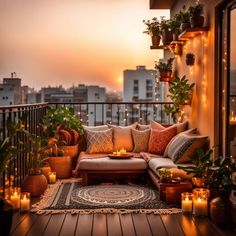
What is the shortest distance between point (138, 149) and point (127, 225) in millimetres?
2801

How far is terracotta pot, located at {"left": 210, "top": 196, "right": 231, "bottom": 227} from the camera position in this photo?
4.00 meters

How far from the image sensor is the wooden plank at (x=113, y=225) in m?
3.84

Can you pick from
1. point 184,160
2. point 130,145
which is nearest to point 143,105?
point 130,145

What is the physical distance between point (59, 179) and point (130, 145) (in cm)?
124

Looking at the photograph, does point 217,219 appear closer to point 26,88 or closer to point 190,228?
point 190,228

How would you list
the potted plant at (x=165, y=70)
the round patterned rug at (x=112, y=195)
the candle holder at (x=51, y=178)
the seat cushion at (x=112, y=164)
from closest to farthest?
the round patterned rug at (x=112, y=195) → the seat cushion at (x=112, y=164) → the candle holder at (x=51, y=178) → the potted plant at (x=165, y=70)

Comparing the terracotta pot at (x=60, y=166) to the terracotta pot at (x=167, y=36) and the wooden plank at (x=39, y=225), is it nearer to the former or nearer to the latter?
the wooden plank at (x=39, y=225)

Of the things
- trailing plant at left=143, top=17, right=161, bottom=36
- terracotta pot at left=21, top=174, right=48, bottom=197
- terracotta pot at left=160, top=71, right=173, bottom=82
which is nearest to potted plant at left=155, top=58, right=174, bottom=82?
terracotta pot at left=160, top=71, right=173, bottom=82

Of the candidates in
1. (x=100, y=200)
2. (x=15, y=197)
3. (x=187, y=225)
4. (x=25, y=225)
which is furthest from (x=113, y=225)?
(x=15, y=197)

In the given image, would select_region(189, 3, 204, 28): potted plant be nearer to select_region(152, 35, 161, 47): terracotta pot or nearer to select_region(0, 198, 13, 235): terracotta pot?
select_region(152, 35, 161, 47): terracotta pot

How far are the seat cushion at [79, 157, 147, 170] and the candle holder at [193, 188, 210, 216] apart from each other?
5.42 feet

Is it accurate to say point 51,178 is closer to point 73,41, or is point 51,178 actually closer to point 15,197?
point 15,197

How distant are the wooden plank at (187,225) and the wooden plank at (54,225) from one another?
44.0 inches

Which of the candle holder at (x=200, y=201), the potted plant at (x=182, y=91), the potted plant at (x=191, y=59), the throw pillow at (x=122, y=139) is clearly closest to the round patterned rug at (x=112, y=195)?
the candle holder at (x=200, y=201)
